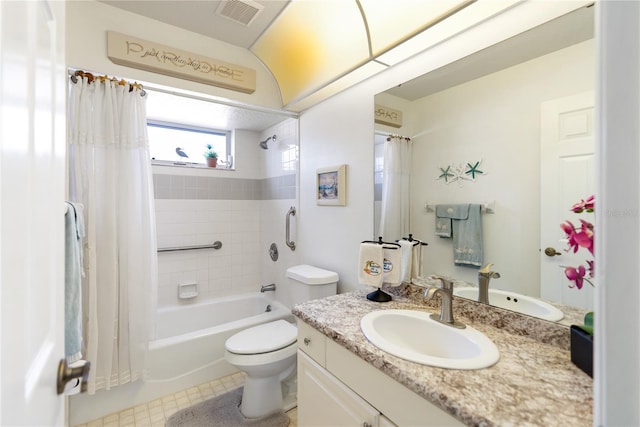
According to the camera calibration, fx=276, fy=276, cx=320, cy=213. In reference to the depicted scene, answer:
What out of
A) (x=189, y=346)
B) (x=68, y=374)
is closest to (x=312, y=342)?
(x=68, y=374)

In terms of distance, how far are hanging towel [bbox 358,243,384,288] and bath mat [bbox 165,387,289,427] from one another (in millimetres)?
1072

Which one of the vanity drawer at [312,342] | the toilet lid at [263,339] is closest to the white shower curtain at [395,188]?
the vanity drawer at [312,342]

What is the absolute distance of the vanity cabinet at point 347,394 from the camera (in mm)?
813

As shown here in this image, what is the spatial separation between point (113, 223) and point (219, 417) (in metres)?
1.38

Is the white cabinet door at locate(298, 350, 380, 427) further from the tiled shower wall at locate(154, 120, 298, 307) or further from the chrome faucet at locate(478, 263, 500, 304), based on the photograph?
the tiled shower wall at locate(154, 120, 298, 307)

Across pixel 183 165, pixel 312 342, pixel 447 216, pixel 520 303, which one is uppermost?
pixel 183 165

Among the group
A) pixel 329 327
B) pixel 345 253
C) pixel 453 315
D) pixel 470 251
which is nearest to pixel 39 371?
pixel 329 327

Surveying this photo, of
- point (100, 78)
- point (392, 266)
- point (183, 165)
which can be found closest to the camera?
point (392, 266)

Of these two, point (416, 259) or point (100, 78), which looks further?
point (100, 78)

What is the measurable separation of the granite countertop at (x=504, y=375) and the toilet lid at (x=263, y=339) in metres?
0.63

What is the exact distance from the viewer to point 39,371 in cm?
49

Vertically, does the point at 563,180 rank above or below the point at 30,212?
above

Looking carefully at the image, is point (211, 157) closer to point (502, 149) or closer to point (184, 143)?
point (184, 143)

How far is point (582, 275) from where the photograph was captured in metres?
0.90
